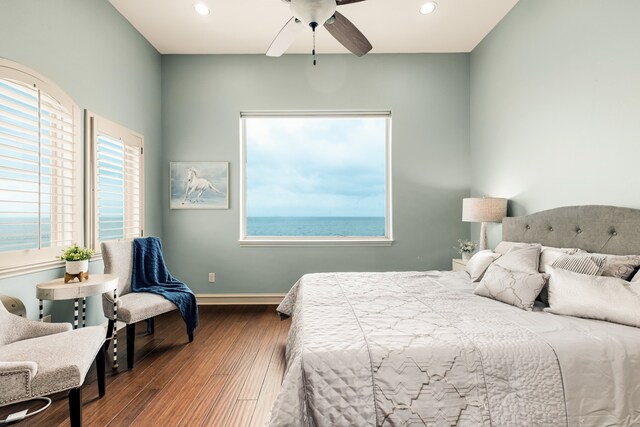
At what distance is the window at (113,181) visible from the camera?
3.01 metres

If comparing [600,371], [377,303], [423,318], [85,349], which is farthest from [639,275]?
[85,349]

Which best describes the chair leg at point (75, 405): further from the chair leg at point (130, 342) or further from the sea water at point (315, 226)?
the sea water at point (315, 226)

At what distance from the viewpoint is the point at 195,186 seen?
428cm

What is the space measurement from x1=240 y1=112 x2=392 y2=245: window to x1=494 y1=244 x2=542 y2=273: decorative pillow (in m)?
1.94

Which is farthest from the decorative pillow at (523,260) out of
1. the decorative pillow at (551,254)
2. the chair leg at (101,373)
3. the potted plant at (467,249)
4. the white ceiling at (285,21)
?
the chair leg at (101,373)

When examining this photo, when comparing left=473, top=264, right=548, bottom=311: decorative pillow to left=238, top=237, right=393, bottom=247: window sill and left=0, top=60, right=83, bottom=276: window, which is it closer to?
left=238, top=237, right=393, bottom=247: window sill

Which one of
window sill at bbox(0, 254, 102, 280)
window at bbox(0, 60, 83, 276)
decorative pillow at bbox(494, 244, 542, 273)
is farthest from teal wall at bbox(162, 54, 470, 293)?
decorative pillow at bbox(494, 244, 542, 273)

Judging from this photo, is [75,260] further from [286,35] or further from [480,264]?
[480,264]

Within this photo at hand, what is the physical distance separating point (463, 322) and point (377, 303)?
532mm

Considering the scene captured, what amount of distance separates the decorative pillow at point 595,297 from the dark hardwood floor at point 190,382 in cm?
173

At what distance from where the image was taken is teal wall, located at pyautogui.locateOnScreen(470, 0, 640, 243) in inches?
85.6

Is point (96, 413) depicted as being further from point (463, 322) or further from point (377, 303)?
point (463, 322)

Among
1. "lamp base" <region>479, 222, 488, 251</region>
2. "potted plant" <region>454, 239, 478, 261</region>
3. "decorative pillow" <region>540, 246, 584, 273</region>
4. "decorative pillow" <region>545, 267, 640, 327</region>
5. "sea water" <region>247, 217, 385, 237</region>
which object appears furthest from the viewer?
"sea water" <region>247, 217, 385, 237</region>

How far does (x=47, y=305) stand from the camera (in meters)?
2.52
